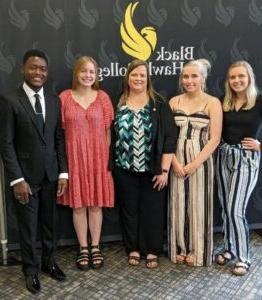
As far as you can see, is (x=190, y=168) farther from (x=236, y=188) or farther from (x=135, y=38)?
(x=135, y=38)

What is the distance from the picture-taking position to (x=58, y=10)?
3.02m

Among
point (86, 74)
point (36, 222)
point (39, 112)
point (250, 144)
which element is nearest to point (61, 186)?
point (36, 222)

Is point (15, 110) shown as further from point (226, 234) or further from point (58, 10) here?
point (226, 234)

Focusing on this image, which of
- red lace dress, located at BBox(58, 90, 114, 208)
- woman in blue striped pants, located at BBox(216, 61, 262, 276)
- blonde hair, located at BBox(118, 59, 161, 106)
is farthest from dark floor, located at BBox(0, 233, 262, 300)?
blonde hair, located at BBox(118, 59, 161, 106)

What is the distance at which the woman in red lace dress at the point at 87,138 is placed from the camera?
114 inches

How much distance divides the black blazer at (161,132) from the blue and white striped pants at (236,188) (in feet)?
1.32

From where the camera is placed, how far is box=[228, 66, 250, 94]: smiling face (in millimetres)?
2859

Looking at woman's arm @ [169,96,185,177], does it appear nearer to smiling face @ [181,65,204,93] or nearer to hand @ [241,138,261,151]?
smiling face @ [181,65,204,93]

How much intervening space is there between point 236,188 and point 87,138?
1101 millimetres

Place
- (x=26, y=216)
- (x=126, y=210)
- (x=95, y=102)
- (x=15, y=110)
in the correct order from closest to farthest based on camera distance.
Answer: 1. (x=15, y=110)
2. (x=26, y=216)
3. (x=95, y=102)
4. (x=126, y=210)

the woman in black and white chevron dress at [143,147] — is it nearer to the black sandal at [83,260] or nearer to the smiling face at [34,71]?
the black sandal at [83,260]

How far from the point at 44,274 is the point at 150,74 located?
5.40 ft

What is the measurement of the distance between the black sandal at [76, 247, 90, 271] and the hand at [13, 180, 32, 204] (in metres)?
0.71

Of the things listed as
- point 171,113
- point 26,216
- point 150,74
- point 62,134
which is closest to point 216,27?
point 150,74
